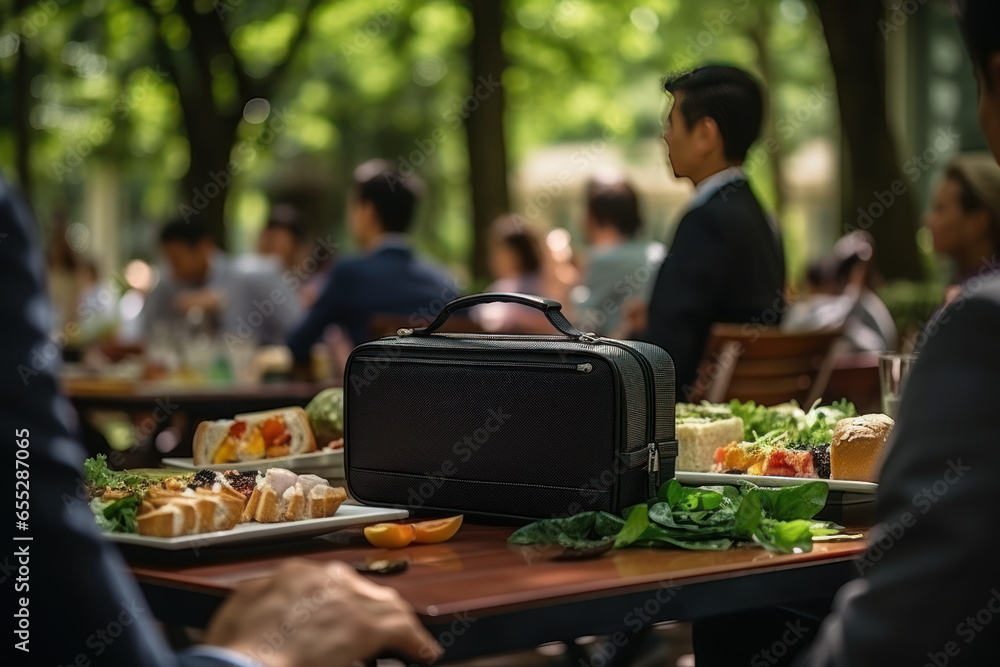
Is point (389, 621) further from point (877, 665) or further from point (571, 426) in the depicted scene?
point (571, 426)

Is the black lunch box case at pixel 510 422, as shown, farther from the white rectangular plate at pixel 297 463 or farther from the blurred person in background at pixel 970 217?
the blurred person in background at pixel 970 217

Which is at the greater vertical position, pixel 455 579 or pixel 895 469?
pixel 895 469

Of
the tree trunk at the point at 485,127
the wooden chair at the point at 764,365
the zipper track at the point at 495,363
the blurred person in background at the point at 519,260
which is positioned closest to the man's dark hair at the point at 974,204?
the wooden chair at the point at 764,365

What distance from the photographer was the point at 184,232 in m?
7.82

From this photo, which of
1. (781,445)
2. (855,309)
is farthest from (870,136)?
(781,445)

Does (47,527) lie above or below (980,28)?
below

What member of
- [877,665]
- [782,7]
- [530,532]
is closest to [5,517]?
[877,665]

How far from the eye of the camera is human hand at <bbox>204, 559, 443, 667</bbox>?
4.14ft

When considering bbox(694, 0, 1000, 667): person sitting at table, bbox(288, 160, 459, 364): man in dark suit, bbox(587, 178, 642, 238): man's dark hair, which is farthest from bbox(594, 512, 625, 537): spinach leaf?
bbox(587, 178, 642, 238): man's dark hair

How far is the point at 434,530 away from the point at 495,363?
0.99 feet

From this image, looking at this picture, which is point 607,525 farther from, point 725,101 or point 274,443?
point 725,101

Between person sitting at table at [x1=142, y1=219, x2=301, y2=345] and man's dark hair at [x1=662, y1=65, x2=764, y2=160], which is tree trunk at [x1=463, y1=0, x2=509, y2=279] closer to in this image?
person sitting at table at [x1=142, y1=219, x2=301, y2=345]

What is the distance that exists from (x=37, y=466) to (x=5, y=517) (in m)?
0.05

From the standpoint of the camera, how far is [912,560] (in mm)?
1078
